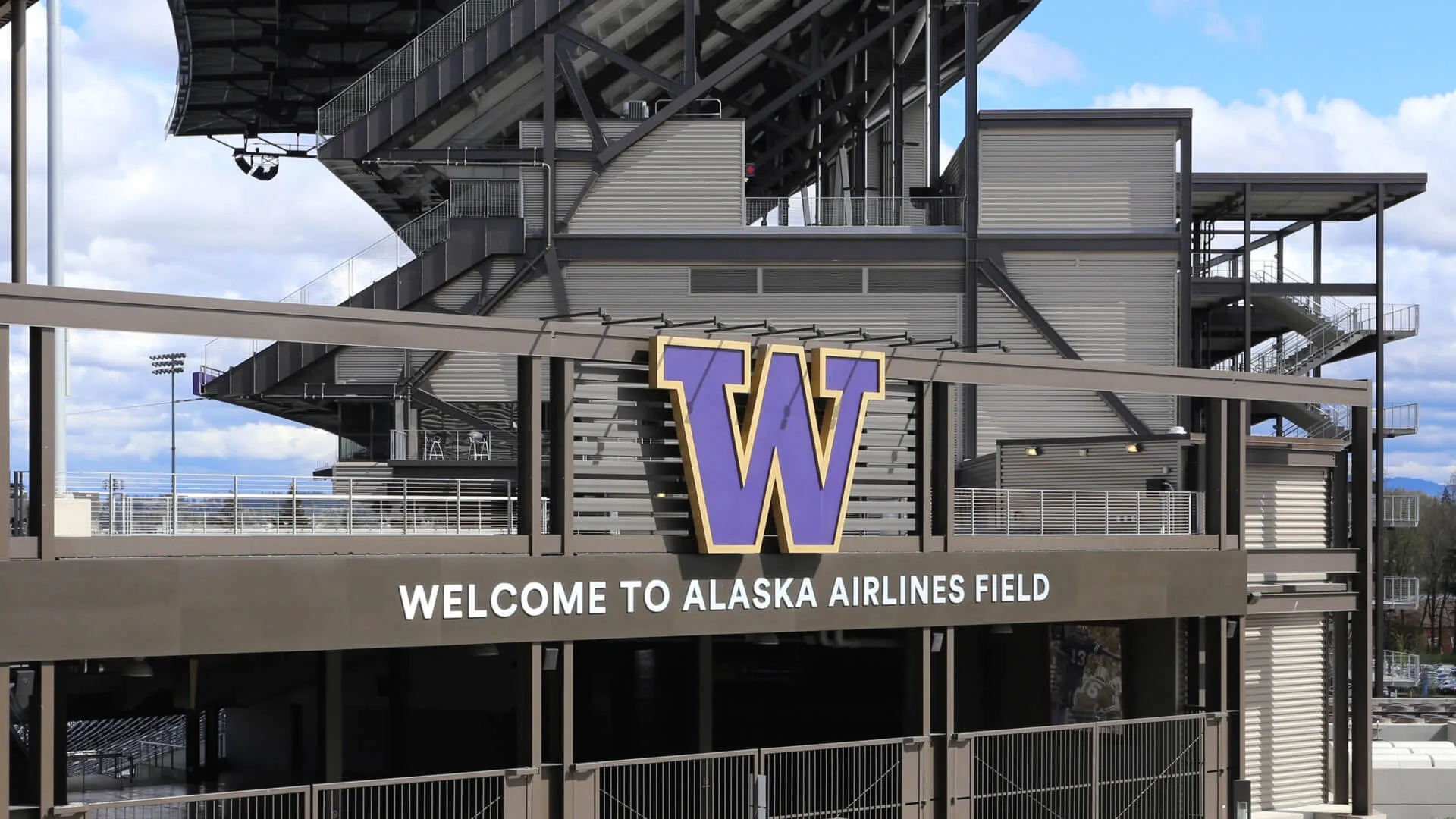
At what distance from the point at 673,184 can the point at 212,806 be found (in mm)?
20941

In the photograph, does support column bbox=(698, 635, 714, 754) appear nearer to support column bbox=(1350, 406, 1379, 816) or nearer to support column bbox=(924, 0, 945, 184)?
support column bbox=(1350, 406, 1379, 816)

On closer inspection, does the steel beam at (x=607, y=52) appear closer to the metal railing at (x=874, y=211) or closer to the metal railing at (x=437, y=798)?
the metal railing at (x=874, y=211)

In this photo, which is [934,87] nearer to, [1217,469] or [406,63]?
[406,63]

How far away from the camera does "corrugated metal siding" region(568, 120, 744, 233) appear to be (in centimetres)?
4278

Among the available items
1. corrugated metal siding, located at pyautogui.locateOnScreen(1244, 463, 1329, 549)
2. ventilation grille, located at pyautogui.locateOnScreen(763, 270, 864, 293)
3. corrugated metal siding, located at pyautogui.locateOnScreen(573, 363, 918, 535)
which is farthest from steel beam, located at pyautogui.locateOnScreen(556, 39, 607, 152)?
corrugated metal siding, located at pyautogui.locateOnScreen(1244, 463, 1329, 549)

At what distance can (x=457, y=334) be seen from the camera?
21.5 m

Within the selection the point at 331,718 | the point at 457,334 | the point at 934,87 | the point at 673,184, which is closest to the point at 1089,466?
the point at 673,184

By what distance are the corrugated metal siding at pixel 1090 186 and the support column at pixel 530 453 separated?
2338 centimetres

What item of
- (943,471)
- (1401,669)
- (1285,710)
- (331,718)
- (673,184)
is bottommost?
(1401,669)

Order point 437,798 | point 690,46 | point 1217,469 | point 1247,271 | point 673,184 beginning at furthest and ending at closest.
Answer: point 1247,271 → point 673,184 → point 690,46 → point 1217,469 → point 437,798

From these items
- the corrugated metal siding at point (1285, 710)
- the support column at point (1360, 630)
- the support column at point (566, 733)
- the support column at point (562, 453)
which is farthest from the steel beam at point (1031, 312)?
the support column at point (566, 733)

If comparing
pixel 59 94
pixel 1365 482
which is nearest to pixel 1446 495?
pixel 1365 482

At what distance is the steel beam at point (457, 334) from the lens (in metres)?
18.9

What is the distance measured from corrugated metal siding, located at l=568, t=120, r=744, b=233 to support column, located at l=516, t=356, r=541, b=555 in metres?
20.7
